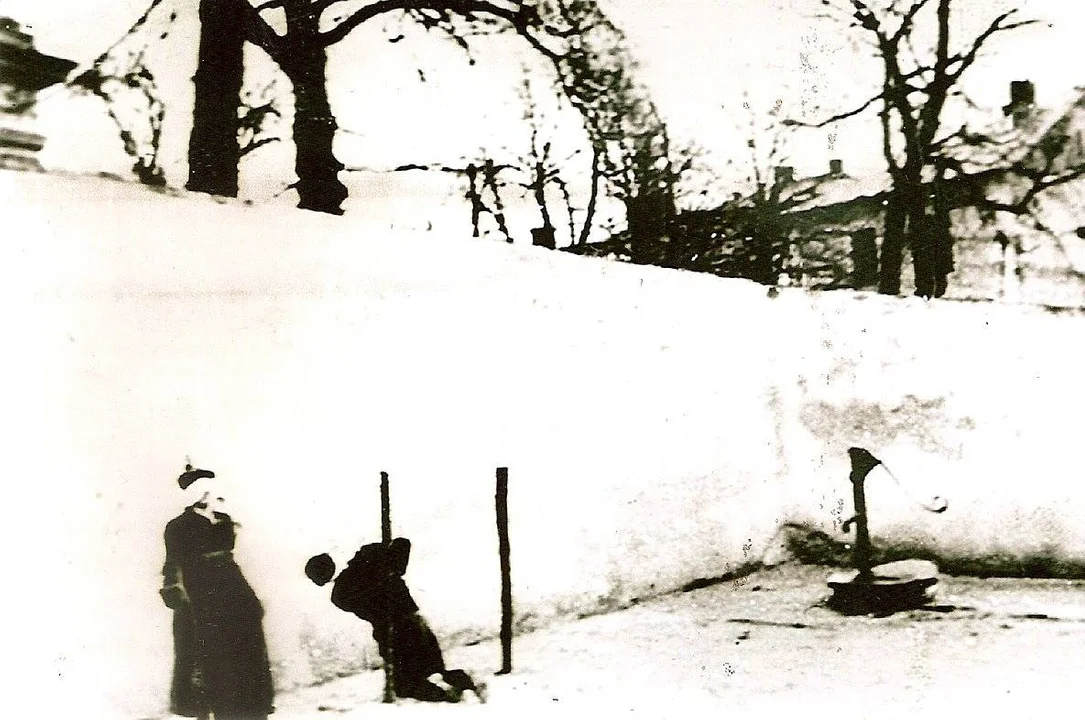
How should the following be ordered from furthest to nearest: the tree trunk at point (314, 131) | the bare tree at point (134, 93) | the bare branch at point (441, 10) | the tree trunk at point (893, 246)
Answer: the tree trunk at point (893, 246), the bare branch at point (441, 10), the tree trunk at point (314, 131), the bare tree at point (134, 93)

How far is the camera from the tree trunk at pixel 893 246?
3480mm

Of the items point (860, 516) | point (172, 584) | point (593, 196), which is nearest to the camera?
point (172, 584)

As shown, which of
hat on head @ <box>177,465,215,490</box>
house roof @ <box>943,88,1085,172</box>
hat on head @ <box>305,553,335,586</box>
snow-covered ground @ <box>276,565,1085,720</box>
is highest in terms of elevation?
house roof @ <box>943,88,1085,172</box>

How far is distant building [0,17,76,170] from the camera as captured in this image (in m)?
2.94

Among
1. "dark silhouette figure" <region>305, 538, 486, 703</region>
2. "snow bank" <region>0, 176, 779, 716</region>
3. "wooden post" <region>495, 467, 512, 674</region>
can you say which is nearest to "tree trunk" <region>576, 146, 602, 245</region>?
"snow bank" <region>0, 176, 779, 716</region>

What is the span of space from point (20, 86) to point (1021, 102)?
3547 millimetres

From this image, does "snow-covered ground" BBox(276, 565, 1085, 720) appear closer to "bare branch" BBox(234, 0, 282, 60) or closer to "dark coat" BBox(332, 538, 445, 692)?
"dark coat" BBox(332, 538, 445, 692)

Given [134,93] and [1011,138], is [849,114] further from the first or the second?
[134,93]

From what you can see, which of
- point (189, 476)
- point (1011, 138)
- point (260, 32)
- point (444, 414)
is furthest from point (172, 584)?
point (1011, 138)

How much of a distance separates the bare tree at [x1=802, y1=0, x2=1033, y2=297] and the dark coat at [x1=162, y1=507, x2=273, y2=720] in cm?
262

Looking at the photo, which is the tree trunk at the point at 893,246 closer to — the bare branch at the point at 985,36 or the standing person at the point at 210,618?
the bare branch at the point at 985,36

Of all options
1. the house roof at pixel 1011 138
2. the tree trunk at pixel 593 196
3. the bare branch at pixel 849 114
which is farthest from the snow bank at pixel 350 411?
the house roof at pixel 1011 138

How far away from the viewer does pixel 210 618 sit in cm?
284

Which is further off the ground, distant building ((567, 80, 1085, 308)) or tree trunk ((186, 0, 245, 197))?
tree trunk ((186, 0, 245, 197))
